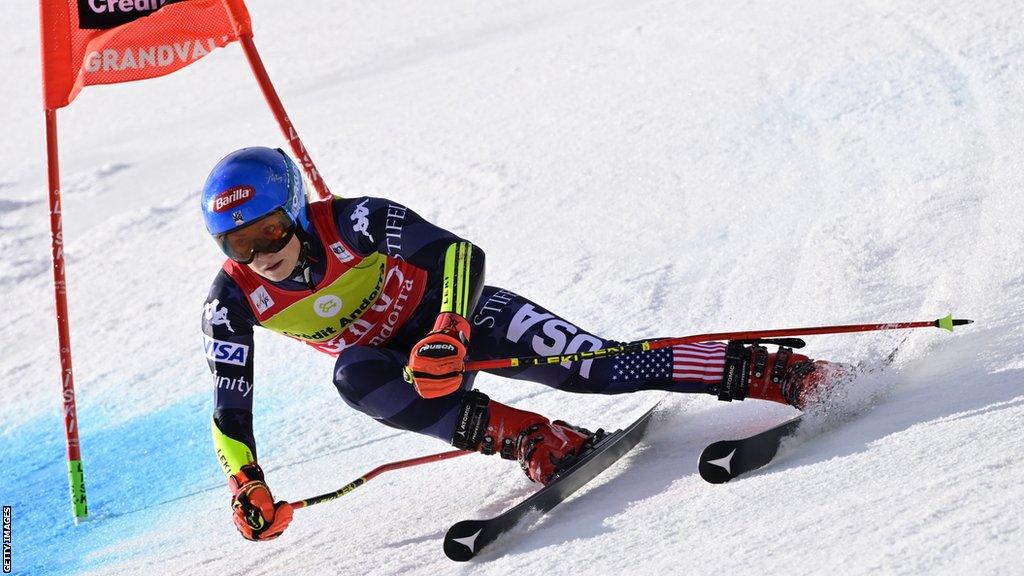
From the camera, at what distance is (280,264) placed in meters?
3.68

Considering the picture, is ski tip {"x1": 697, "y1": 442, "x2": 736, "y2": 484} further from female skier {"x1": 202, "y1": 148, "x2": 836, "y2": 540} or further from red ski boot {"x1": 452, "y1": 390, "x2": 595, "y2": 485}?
red ski boot {"x1": 452, "y1": 390, "x2": 595, "y2": 485}

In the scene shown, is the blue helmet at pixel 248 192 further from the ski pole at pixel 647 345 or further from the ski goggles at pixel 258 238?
the ski pole at pixel 647 345

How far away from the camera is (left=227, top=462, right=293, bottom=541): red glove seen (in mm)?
3432

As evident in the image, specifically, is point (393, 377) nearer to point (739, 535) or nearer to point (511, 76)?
point (739, 535)

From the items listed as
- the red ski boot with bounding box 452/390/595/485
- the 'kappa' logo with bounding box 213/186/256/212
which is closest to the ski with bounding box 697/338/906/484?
the red ski boot with bounding box 452/390/595/485

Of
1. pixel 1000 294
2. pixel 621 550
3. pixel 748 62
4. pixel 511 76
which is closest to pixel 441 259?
pixel 621 550

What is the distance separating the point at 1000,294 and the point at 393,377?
2.33 meters

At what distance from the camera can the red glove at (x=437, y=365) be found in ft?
10.8

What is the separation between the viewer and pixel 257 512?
3.44m

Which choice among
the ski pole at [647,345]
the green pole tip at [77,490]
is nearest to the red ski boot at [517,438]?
the ski pole at [647,345]

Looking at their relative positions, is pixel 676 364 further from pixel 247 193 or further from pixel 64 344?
pixel 64 344

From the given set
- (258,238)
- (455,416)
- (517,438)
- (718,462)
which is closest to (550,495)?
(517,438)

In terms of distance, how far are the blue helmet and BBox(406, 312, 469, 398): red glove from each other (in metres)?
0.72

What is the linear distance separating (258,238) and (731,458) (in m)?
1.67
